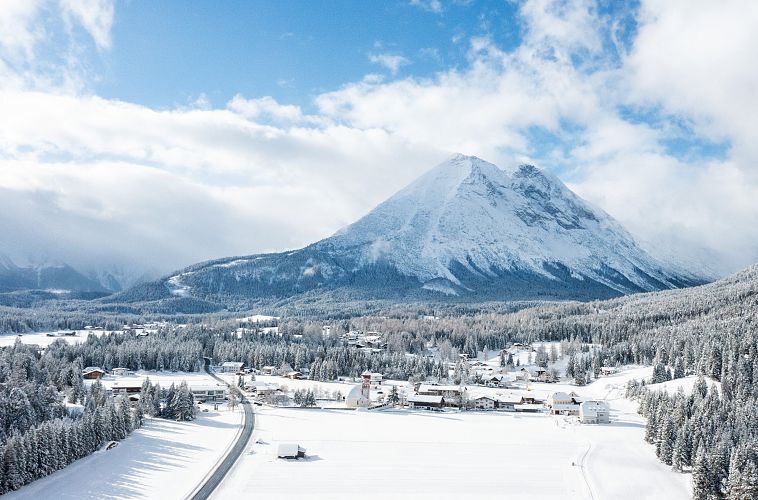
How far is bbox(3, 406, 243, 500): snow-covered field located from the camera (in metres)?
57.5

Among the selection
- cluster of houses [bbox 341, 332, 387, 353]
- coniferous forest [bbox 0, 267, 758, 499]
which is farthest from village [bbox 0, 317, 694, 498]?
cluster of houses [bbox 341, 332, 387, 353]

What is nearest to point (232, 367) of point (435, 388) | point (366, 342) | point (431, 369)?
point (431, 369)

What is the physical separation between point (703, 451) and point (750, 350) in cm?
5465

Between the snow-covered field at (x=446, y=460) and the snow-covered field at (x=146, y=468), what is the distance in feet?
14.1

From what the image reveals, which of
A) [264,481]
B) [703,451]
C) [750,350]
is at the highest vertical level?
[750,350]

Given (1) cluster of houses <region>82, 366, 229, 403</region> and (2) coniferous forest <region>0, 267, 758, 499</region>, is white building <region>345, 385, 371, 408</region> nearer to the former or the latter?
(1) cluster of houses <region>82, 366, 229, 403</region>

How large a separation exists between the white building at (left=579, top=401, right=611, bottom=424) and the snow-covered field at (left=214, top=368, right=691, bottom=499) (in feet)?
5.38

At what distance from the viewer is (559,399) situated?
11044 cm

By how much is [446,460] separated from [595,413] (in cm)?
3762

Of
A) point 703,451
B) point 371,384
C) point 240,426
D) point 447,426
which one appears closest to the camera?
point 703,451

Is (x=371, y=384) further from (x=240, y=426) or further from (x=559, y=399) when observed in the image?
(x=240, y=426)

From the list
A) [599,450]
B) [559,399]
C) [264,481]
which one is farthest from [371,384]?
[264,481]

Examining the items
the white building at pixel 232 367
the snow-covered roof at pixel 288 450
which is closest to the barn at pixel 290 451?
the snow-covered roof at pixel 288 450

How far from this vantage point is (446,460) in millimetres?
71312
